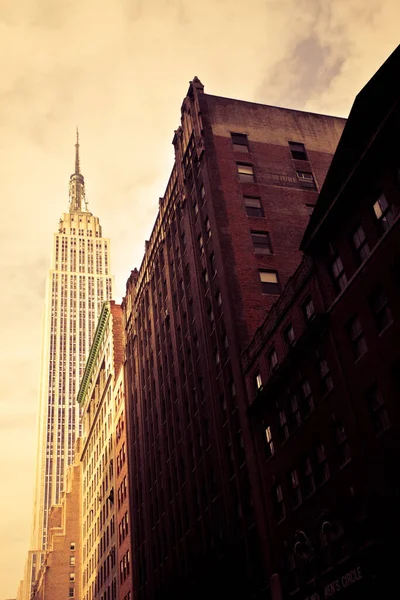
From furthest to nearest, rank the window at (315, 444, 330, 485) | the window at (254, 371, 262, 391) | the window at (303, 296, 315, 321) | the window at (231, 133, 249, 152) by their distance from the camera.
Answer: the window at (231, 133, 249, 152)
the window at (254, 371, 262, 391)
the window at (303, 296, 315, 321)
the window at (315, 444, 330, 485)

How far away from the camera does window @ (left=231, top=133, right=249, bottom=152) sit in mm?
59594

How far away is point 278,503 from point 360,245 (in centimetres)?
1630

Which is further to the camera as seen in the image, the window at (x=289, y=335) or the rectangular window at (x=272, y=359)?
the rectangular window at (x=272, y=359)

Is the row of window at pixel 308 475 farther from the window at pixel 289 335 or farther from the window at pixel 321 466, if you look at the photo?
the window at pixel 289 335

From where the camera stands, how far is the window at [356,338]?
31116 millimetres

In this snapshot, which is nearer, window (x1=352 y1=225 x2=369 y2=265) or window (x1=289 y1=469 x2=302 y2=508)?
window (x1=352 y1=225 x2=369 y2=265)

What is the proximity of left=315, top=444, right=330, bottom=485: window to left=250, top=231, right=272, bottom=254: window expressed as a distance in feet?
70.4

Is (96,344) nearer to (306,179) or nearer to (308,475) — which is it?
(306,179)

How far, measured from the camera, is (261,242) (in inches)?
2098

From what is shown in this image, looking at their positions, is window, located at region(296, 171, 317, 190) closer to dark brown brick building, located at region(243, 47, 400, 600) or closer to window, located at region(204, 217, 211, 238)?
window, located at region(204, 217, 211, 238)

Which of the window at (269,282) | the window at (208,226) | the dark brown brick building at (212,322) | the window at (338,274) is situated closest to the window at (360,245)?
the window at (338,274)

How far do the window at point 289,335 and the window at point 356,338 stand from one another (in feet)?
20.5

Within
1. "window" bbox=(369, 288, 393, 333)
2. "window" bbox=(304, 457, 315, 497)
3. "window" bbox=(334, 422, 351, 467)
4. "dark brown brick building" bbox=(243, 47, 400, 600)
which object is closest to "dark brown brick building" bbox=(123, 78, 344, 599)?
"dark brown brick building" bbox=(243, 47, 400, 600)

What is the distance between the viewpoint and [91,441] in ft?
375
